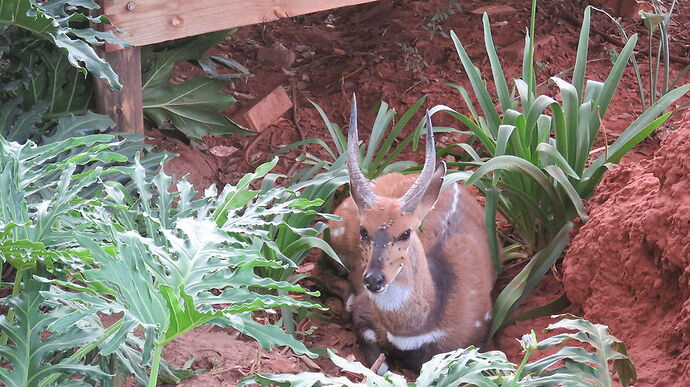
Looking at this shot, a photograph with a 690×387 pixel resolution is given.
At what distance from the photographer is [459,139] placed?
5.82m

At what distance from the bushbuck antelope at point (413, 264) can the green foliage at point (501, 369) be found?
3.31ft

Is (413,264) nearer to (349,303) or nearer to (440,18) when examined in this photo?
(349,303)

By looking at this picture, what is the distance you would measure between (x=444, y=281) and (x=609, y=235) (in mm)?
866

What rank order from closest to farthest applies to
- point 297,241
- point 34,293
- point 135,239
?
1. point 135,239
2. point 34,293
3. point 297,241

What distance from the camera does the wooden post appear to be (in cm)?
431

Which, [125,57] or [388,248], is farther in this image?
[125,57]

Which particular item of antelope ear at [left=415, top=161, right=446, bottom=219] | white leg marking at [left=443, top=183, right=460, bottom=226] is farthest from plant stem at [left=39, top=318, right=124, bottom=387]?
white leg marking at [left=443, top=183, right=460, bottom=226]

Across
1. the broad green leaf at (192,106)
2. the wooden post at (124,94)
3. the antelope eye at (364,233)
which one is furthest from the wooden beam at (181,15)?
the antelope eye at (364,233)

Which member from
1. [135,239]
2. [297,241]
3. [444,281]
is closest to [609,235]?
[444,281]

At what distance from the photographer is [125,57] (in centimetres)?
432

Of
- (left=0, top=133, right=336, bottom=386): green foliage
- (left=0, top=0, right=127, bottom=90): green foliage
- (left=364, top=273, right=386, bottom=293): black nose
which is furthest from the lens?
(left=364, top=273, right=386, bottom=293): black nose

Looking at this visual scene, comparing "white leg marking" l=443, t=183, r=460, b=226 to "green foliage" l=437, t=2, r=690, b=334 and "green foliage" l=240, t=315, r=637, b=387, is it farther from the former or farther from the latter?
"green foliage" l=240, t=315, r=637, b=387

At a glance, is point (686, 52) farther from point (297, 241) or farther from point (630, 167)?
point (297, 241)

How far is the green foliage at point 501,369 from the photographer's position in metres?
2.85
